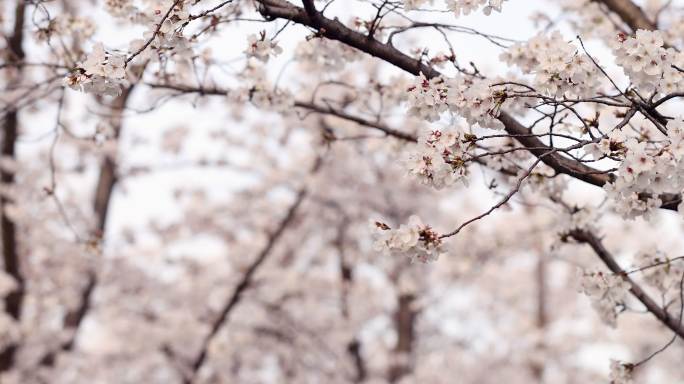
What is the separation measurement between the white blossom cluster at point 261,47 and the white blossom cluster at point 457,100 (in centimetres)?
72

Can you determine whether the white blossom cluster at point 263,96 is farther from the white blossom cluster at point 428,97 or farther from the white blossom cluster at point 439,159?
the white blossom cluster at point 439,159

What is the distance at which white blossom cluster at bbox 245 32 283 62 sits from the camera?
3018mm

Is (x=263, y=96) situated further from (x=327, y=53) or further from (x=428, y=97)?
(x=428, y=97)

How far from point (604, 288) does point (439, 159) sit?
1.39 metres

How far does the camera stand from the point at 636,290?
3.56m

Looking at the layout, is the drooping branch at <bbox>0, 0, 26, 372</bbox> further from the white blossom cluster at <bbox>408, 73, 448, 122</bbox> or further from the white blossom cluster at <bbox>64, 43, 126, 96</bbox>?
the white blossom cluster at <bbox>408, 73, 448, 122</bbox>

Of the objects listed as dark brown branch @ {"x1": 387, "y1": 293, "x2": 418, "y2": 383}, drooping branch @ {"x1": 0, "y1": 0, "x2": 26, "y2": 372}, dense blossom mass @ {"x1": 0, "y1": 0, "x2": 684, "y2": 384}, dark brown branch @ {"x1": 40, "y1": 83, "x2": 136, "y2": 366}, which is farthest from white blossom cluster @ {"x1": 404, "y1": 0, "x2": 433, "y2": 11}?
dark brown branch @ {"x1": 387, "y1": 293, "x2": 418, "y2": 383}

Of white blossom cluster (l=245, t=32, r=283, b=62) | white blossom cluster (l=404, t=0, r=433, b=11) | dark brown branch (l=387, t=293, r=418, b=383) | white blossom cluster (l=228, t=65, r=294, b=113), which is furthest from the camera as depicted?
dark brown branch (l=387, t=293, r=418, b=383)

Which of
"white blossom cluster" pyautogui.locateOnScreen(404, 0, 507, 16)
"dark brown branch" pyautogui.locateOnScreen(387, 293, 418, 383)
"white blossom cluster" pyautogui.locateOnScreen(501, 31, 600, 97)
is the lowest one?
"white blossom cluster" pyautogui.locateOnScreen(501, 31, 600, 97)

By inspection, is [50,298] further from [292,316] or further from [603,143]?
[603,143]

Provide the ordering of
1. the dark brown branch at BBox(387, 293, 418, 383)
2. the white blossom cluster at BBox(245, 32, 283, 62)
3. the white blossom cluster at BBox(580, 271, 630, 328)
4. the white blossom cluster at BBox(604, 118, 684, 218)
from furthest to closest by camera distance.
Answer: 1. the dark brown branch at BBox(387, 293, 418, 383)
2. the white blossom cluster at BBox(580, 271, 630, 328)
3. the white blossom cluster at BBox(245, 32, 283, 62)
4. the white blossom cluster at BBox(604, 118, 684, 218)


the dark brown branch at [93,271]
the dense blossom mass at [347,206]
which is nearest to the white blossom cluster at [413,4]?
the dense blossom mass at [347,206]

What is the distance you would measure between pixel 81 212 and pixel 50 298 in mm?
1333

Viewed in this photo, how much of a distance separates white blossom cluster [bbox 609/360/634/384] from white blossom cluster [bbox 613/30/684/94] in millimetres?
1321
